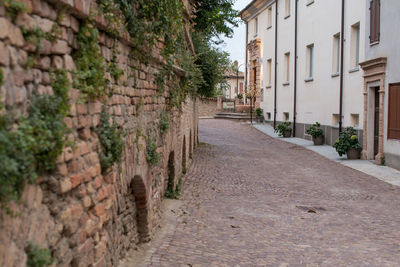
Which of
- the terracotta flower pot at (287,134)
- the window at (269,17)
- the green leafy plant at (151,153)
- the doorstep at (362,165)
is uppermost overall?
the window at (269,17)

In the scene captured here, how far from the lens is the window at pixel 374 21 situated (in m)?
14.2

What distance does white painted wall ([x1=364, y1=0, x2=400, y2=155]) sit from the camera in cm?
1291

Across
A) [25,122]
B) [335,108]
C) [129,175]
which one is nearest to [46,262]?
[25,122]

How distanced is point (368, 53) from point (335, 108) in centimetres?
408

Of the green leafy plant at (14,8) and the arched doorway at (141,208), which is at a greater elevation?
the green leafy plant at (14,8)

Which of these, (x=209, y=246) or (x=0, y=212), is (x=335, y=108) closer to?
(x=209, y=246)

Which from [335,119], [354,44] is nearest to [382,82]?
[354,44]

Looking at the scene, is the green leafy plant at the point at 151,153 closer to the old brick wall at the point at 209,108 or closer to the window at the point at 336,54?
the window at the point at 336,54

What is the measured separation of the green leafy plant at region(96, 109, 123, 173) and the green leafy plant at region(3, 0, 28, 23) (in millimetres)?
1517

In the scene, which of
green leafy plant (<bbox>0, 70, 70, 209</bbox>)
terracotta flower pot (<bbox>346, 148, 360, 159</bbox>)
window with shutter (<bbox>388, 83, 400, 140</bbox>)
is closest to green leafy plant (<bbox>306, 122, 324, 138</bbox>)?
terracotta flower pot (<bbox>346, 148, 360, 159</bbox>)

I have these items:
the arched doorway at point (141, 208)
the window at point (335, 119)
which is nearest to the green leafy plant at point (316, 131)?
the window at point (335, 119)

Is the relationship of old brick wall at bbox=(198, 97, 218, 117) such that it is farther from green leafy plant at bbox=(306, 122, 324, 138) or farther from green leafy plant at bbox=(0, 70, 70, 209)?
green leafy plant at bbox=(0, 70, 70, 209)

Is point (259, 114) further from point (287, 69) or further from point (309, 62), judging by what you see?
point (309, 62)

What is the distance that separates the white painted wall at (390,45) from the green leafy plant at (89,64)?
35.8 feet
